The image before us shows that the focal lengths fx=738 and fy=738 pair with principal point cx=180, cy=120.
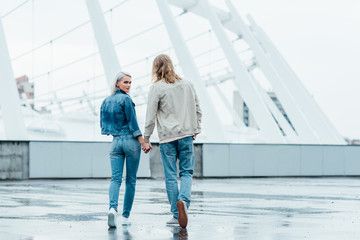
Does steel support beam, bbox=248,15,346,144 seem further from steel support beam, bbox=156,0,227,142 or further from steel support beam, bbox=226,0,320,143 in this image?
steel support beam, bbox=156,0,227,142

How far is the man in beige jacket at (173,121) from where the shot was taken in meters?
6.87

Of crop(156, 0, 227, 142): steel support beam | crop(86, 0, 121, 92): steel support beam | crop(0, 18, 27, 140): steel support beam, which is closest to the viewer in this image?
crop(0, 18, 27, 140): steel support beam

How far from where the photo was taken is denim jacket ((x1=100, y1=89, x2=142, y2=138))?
6781 mm

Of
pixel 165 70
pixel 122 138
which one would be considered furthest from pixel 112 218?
pixel 165 70

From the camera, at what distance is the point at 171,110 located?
693 centimetres

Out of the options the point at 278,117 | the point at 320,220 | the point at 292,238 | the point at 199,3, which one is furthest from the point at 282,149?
the point at 278,117

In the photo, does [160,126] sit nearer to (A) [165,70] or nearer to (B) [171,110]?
(B) [171,110]

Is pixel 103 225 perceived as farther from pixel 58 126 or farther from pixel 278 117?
pixel 278 117

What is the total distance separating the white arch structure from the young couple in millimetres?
12274

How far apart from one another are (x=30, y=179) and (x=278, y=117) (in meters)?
29.8

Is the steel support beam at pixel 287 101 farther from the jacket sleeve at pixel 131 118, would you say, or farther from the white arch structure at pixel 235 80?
the jacket sleeve at pixel 131 118

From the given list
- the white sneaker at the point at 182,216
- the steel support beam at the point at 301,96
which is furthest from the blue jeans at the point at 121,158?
the steel support beam at the point at 301,96

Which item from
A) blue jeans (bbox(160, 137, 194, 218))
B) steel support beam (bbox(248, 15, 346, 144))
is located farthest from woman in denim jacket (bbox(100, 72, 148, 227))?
steel support beam (bbox(248, 15, 346, 144))

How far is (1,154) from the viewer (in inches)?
694
